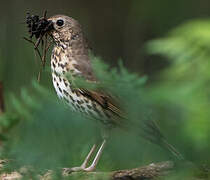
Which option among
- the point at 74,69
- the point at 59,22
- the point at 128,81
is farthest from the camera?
the point at 59,22

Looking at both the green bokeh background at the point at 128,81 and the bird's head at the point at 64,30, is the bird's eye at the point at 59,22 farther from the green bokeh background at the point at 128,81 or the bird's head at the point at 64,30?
the green bokeh background at the point at 128,81

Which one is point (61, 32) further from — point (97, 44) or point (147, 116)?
point (97, 44)

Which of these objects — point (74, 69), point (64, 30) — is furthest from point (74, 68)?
point (64, 30)

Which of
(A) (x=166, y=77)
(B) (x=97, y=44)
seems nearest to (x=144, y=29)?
(B) (x=97, y=44)

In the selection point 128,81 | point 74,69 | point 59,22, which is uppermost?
point 59,22

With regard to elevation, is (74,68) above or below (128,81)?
below

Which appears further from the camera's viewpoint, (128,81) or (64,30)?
(64,30)

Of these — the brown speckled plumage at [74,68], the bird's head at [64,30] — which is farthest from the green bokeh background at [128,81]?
the bird's head at [64,30]

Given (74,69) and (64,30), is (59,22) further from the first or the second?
(74,69)
